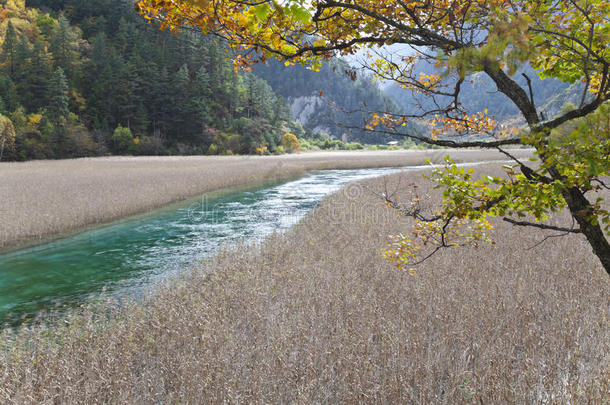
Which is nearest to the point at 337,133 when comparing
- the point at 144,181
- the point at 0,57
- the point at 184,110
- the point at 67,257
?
the point at 184,110

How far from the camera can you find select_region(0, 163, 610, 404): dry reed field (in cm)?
340

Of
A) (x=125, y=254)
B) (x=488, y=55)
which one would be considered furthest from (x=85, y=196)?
(x=488, y=55)

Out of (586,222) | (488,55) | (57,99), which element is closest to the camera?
(488,55)

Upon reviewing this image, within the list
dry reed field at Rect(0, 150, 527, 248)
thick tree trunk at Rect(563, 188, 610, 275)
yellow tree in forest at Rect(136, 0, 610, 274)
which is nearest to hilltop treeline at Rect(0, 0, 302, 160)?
dry reed field at Rect(0, 150, 527, 248)

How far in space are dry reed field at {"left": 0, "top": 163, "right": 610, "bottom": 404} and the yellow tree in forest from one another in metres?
1.45

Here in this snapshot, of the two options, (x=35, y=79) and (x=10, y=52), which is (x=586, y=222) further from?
(x=10, y=52)

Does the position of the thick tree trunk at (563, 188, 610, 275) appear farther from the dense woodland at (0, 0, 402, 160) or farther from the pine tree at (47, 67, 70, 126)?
the pine tree at (47, 67, 70, 126)

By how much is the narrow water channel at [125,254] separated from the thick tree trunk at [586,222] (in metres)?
7.60

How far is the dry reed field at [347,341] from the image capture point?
3.40 metres

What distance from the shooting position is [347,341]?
4.25 meters

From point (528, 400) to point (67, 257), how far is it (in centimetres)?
1095

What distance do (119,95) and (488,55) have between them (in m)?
65.1

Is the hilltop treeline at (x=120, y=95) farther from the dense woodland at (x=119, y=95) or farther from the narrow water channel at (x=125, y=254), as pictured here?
the narrow water channel at (x=125, y=254)

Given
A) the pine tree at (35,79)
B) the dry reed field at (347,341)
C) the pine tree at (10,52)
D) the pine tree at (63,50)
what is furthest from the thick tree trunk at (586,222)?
the pine tree at (63,50)
